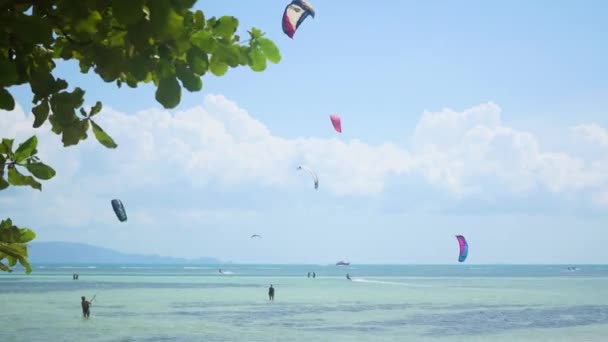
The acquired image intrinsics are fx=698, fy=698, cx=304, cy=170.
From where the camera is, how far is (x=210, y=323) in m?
30.3

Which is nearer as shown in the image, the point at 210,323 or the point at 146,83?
the point at 146,83

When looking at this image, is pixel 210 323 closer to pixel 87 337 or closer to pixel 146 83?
pixel 87 337

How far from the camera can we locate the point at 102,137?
7.25 ft

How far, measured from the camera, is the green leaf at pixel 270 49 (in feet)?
6.61

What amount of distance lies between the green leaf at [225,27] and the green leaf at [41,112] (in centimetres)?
58

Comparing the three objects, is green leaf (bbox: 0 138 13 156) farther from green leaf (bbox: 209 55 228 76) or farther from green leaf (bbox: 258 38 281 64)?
green leaf (bbox: 258 38 281 64)

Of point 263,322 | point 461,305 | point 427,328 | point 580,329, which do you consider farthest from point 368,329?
point 461,305

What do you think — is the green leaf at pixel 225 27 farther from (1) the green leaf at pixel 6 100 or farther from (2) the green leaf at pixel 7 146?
(2) the green leaf at pixel 7 146

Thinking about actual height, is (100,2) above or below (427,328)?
above

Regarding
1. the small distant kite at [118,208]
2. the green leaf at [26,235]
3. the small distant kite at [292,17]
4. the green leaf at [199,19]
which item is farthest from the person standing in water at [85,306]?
the green leaf at [199,19]

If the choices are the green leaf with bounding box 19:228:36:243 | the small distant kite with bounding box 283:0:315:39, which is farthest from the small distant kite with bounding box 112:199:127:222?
the green leaf with bounding box 19:228:36:243

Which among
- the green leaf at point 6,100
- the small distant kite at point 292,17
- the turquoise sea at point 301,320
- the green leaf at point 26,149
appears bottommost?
the turquoise sea at point 301,320

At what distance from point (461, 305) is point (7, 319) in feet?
83.4

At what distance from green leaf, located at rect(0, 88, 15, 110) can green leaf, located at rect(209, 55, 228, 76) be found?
55 centimetres
